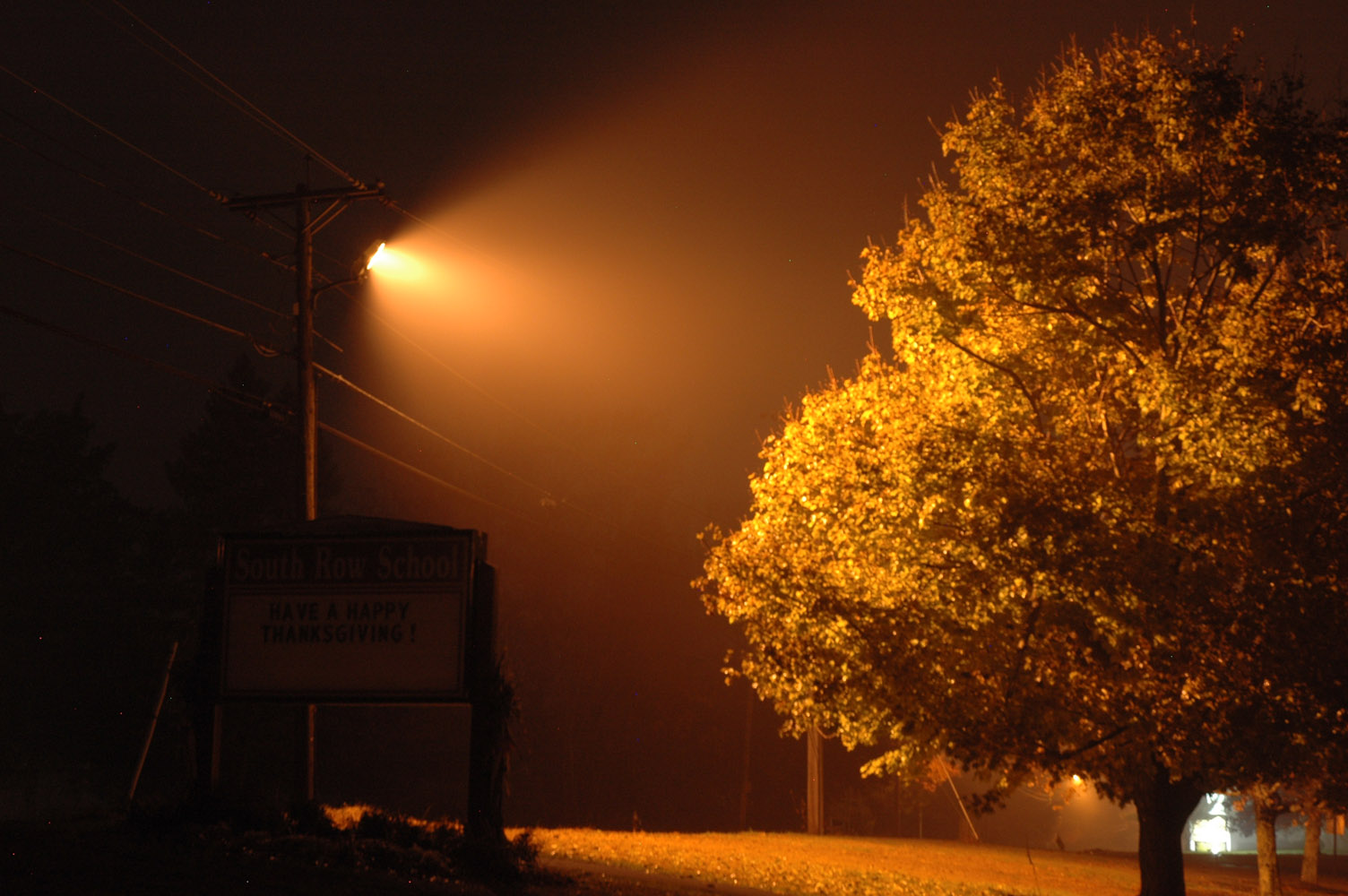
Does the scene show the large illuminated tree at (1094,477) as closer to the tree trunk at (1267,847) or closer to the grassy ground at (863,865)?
the grassy ground at (863,865)

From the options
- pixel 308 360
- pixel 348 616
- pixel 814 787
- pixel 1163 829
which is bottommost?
pixel 814 787

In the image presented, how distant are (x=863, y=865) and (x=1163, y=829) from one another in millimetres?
7880

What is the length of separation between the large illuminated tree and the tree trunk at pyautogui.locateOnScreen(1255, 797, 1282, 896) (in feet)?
40.9

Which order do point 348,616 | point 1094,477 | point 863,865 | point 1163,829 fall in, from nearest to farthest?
point 348,616 < point 1094,477 < point 1163,829 < point 863,865

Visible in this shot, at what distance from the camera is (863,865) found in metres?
22.5

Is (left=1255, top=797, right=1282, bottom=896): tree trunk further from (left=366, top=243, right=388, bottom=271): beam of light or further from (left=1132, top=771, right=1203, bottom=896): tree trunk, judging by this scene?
(left=366, top=243, right=388, bottom=271): beam of light

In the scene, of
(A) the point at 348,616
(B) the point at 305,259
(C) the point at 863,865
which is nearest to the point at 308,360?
(B) the point at 305,259

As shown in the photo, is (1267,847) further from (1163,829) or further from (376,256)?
(376,256)

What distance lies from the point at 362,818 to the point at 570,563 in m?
51.2

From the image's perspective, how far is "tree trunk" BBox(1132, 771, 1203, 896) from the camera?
51.9 ft

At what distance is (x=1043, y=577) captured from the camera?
13383 millimetres

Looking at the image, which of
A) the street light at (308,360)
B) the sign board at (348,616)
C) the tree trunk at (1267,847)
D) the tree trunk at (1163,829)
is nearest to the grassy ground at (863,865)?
the tree trunk at (1267,847)

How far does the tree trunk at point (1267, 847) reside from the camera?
26266 millimetres

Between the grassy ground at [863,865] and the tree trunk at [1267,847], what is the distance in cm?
154
